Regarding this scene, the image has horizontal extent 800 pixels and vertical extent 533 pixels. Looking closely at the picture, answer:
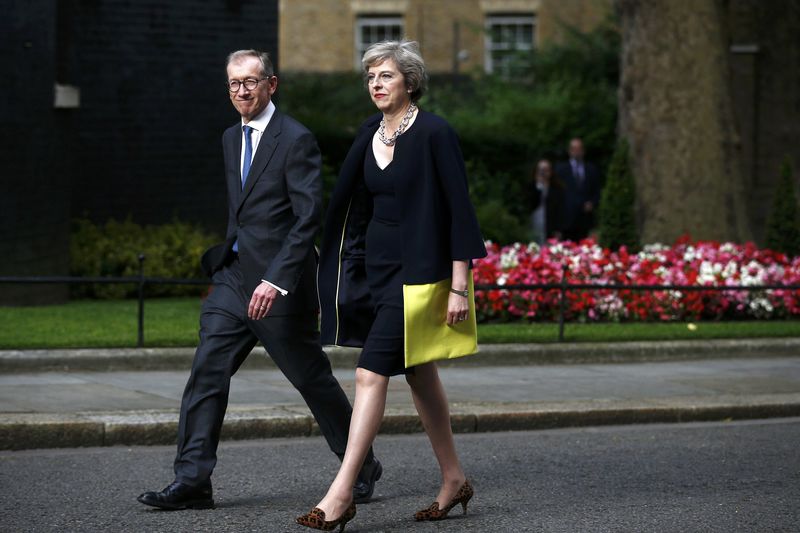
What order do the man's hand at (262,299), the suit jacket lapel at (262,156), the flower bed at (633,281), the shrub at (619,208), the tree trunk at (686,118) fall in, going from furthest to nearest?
the tree trunk at (686,118) → the shrub at (619,208) → the flower bed at (633,281) → the suit jacket lapel at (262,156) → the man's hand at (262,299)

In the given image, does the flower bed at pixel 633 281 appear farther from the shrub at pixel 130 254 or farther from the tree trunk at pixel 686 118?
the shrub at pixel 130 254

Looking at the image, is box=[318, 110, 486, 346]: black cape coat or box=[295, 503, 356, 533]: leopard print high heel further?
box=[318, 110, 486, 346]: black cape coat

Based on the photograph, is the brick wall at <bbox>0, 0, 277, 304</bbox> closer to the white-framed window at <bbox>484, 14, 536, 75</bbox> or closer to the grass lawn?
the grass lawn

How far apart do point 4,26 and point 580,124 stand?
15142mm

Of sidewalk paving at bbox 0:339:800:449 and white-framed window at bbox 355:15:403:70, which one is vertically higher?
white-framed window at bbox 355:15:403:70

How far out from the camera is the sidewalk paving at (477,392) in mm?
8266

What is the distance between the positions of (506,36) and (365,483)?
93.5 ft

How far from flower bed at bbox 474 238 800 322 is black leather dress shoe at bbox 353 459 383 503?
6.78m

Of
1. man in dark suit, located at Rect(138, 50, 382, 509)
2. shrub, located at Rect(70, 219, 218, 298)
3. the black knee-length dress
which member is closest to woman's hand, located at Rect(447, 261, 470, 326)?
the black knee-length dress

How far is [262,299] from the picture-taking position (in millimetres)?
6180

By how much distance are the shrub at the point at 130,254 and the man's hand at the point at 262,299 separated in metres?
9.65

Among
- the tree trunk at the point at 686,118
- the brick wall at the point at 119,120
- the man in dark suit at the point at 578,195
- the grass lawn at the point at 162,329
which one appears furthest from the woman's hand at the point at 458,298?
the man in dark suit at the point at 578,195

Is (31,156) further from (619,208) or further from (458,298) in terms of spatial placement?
(458,298)

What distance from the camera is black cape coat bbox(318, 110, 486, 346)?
5.88m
